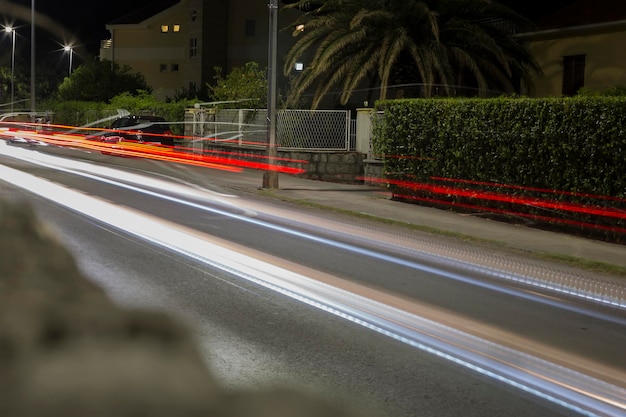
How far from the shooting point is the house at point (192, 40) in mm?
54375

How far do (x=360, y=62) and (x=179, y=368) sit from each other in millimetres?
18362

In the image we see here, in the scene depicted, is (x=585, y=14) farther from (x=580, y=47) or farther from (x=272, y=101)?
(x=272, y=101)

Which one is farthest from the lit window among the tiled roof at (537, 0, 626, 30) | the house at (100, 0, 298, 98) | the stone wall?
the tiled roof at (537, 0, 626, 30)

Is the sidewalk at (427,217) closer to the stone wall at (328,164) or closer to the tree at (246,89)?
the stone wall at (328,164)

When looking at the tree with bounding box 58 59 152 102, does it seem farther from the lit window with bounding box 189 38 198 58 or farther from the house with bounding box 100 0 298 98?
the lit window with bounding box 189 38 198 58

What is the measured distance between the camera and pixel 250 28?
54781 mm

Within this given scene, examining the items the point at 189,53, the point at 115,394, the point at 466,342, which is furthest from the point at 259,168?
the point at 189,53

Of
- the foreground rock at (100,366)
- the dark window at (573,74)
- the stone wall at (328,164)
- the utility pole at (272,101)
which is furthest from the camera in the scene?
→ the dark window at (573,74)

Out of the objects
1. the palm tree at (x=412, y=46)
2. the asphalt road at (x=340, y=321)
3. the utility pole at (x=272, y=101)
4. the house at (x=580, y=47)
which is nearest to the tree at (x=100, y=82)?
the palm tree at (x=412, y=46)

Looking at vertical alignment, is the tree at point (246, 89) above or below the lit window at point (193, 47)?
below

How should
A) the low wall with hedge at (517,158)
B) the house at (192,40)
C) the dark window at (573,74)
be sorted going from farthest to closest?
the house at (192,40)
the dark window at (573,74)
the low wall with hedge at (517,158)

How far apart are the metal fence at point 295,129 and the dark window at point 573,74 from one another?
6.61 m

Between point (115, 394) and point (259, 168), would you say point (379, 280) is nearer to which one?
point (115, 394)

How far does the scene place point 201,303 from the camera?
24.3ft
